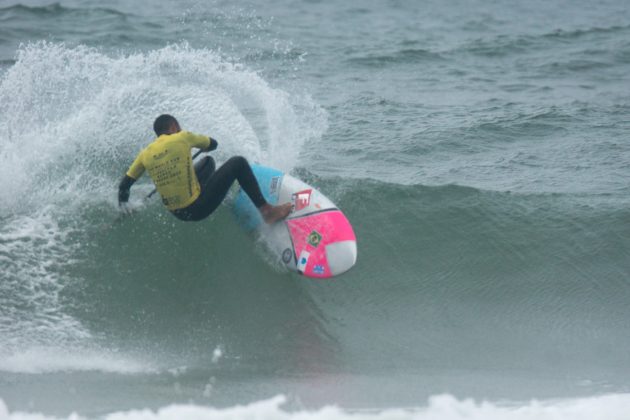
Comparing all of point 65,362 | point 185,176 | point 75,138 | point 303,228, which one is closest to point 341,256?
point 303,228

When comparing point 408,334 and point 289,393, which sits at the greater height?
point 408,334

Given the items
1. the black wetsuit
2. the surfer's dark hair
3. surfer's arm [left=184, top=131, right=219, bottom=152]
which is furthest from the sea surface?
the surfer's dark hair

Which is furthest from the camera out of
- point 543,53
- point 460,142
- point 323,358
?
point 543,53

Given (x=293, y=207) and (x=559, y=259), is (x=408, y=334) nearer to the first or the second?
(x=293, y=207)

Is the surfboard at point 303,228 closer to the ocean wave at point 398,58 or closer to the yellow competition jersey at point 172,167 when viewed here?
the yellow competition jersey at point 172,167

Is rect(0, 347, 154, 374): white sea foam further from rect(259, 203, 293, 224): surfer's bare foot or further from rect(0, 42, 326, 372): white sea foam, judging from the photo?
rect(259, 203, 293, 224): surfer's bare foot

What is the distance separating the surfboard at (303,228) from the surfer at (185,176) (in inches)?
5.8

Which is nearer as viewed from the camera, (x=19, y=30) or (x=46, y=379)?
(x=46, y=379)

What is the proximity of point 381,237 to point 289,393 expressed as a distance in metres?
3.00

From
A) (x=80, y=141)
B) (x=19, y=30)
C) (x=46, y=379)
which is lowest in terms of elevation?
(x=46, y=379)

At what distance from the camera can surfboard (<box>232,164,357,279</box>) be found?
6699 millimetres

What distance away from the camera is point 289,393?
5570 millimetres

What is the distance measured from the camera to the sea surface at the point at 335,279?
5688mm

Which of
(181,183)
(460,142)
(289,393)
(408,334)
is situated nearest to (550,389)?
(408,334)
